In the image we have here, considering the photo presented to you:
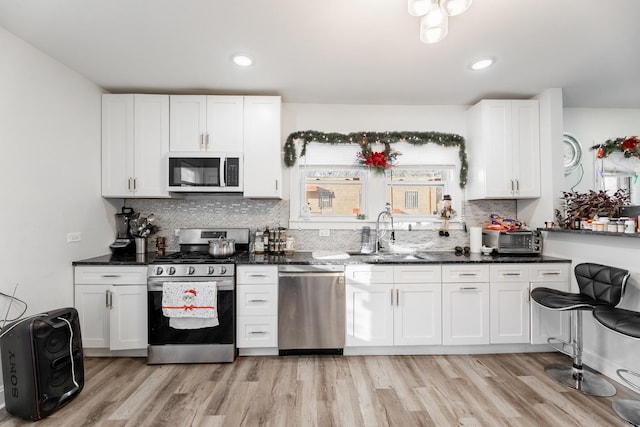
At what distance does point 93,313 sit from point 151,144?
5.59 feet

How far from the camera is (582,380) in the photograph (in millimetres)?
2383

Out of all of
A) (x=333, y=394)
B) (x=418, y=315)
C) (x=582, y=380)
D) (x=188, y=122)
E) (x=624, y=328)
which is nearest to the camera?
(x=624, y=328)

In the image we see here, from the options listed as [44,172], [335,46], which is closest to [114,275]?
[44,172]

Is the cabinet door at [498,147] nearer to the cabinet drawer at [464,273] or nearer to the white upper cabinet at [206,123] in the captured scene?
the cabinet drawer at [464,273]

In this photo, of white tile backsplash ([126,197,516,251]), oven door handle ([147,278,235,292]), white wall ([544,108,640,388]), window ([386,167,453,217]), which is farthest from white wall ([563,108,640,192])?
oven door handle ([147,278,235,292])

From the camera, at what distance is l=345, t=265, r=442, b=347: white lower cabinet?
279 cm

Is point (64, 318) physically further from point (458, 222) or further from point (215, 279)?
point (458, 222)

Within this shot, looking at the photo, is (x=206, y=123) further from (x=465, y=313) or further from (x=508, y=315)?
(x=508, y=315)

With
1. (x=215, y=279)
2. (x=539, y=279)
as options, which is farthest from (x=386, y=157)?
(x=215, y=279)

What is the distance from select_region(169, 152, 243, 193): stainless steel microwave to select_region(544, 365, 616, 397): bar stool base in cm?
335

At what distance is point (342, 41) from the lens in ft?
7.32

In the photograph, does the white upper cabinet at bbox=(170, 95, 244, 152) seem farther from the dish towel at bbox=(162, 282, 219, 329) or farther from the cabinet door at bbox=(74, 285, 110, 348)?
the cabinet door at bbox=(74, 285, 110, 348)

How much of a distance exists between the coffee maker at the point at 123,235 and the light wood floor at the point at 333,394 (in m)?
1.08

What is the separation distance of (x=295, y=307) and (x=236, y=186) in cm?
135
